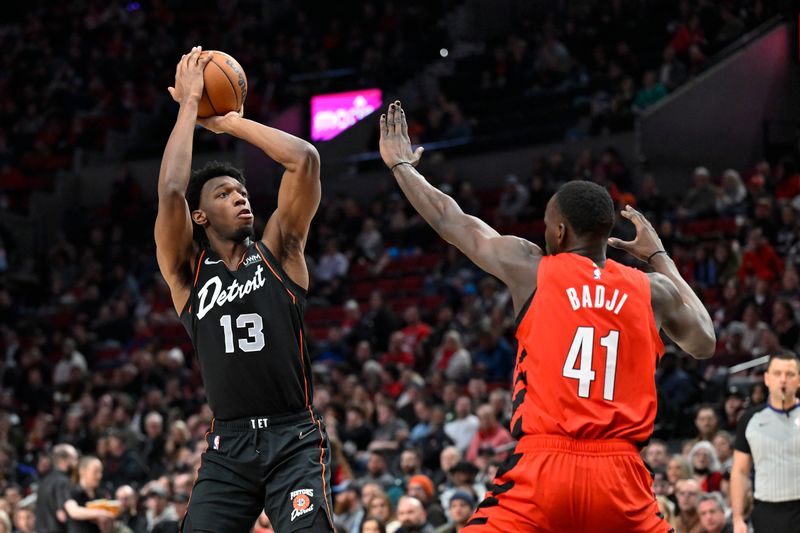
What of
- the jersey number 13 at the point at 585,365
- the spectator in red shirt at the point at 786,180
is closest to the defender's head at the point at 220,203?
the jersey number 13 at the point at 585,365

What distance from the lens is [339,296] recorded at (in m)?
19.8

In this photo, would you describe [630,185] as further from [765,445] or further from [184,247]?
[184,247]

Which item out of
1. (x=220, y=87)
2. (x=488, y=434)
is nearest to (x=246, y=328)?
(x=220, y=87)

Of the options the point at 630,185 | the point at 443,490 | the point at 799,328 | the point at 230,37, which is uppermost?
the point at 230,37

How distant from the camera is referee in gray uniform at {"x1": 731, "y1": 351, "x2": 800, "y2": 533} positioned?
25.7ft

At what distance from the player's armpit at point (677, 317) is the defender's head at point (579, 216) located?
0.98ft

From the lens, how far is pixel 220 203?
584 centimetres

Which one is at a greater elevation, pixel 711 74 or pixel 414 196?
pixel 711 74

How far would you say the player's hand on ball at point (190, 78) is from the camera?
19.4 feet

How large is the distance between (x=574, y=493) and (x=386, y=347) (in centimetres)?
1314

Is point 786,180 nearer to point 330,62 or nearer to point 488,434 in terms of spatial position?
point 488,434

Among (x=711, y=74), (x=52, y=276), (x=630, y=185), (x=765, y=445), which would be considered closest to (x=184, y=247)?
(x=765, y=445)

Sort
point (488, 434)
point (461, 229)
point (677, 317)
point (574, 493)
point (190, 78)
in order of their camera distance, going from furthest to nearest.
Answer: point (488, 434) → point (190, 78) → point (461, 229) → point (677, 317) → point (574, 493)

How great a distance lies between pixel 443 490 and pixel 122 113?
52.9ft
